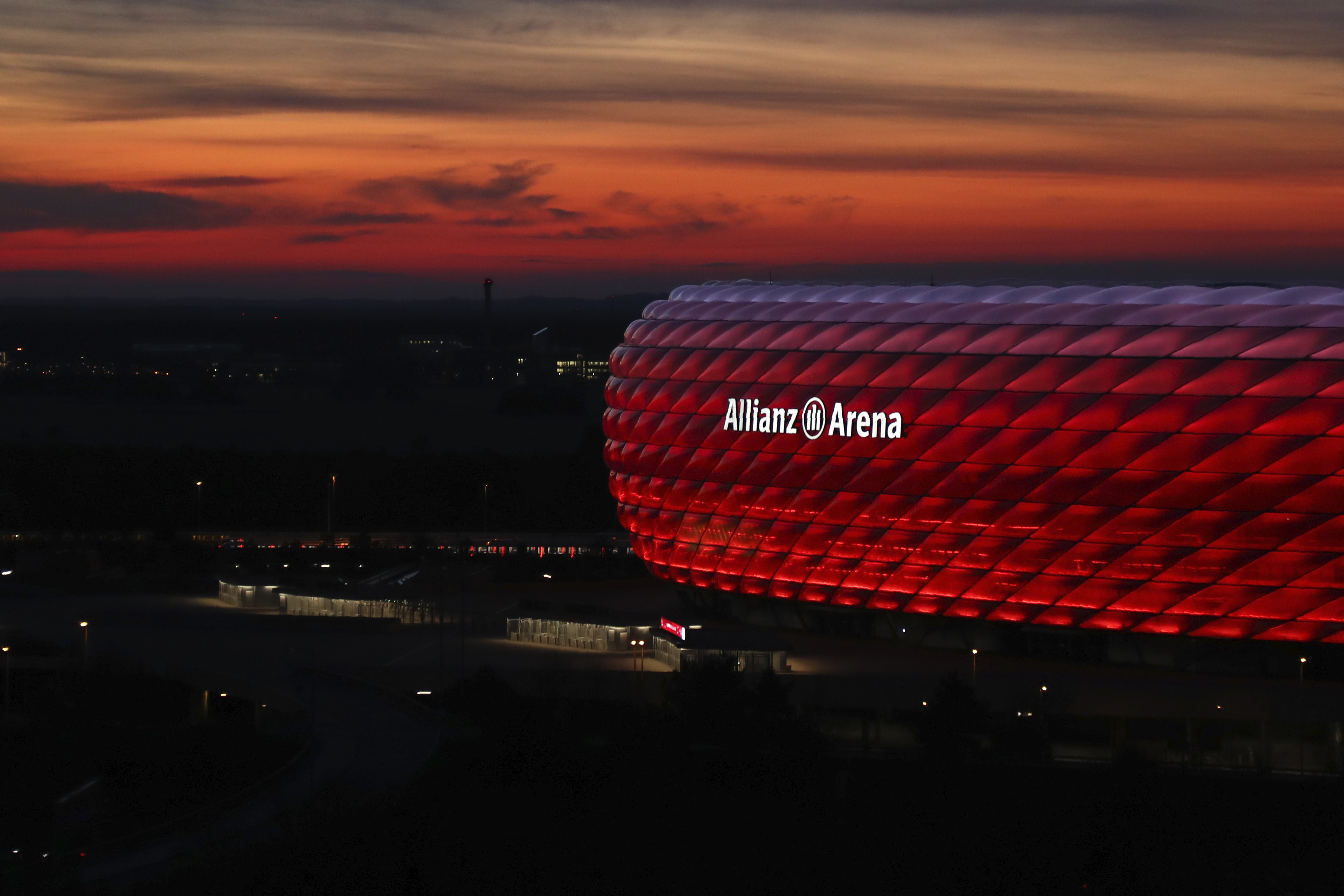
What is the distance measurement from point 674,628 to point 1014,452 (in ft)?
44.3

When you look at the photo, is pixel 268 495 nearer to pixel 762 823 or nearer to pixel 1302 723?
pixel 762 823

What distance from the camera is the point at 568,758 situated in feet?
154

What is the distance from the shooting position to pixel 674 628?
6166 centimetres

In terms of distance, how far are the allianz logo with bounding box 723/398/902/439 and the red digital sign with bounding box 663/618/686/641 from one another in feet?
24.3

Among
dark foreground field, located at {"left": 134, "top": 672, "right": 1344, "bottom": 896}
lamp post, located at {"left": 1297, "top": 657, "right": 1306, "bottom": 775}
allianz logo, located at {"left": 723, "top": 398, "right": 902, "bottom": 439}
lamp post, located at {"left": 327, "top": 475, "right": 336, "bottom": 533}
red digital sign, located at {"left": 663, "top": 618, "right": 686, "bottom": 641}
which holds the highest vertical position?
allianz logo, located at {"left": 723, "top": 398, "right": 902, "bottom": 439}

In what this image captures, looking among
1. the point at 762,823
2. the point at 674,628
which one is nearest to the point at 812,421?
the point at 674,628

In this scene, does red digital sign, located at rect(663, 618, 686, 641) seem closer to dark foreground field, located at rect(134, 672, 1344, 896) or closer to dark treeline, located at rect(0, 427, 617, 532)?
dark foreground field, located at rect(134, 672, 1344, 896)

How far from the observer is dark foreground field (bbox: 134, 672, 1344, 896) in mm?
39312

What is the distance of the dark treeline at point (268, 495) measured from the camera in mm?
108500

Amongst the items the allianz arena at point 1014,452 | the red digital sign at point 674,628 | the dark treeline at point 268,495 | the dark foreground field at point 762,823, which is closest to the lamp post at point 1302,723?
the allianz arena at point 1014,452

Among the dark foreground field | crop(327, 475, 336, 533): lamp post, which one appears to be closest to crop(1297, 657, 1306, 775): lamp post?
the dark foreground field

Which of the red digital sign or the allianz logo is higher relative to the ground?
the allianz logo

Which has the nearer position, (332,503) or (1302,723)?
(1302,723)

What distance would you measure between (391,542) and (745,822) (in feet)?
186
